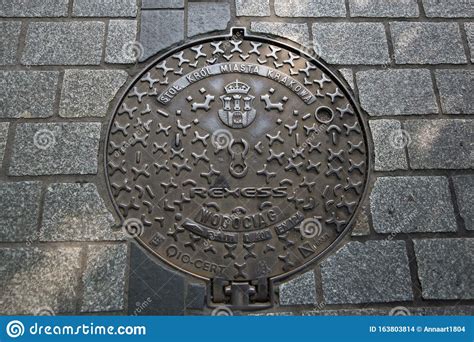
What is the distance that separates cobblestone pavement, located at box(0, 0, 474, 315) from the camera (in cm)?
302

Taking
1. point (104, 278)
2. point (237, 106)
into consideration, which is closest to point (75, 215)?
point (104, 278)

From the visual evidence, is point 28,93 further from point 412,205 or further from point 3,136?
point 412,205

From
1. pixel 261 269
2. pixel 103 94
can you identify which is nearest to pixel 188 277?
pixel 261 269

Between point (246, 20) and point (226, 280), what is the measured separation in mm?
2262

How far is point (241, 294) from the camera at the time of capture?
3.02 meters

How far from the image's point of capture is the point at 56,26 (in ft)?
12.3

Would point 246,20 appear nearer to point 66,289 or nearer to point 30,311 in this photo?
point 66,289

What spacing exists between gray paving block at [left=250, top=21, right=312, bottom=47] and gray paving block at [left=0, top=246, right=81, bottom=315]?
2.37 meters

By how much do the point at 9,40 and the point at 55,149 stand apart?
3.77 feet

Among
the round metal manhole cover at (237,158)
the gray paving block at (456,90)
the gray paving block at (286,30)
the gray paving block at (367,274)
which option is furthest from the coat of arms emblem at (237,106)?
the gray paving block at (456,90)

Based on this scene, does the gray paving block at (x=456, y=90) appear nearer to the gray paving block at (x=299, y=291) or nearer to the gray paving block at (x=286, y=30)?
the gray paving block at (x=286, y=30)

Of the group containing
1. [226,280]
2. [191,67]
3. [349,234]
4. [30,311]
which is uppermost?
[191,67]

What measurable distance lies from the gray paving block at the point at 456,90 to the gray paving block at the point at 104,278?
2.84 metres

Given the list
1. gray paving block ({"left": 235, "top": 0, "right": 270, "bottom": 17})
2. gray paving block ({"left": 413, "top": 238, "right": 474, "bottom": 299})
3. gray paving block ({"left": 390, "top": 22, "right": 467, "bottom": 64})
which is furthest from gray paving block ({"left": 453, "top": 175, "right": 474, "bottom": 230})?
gray paving block ({"left": 235, "top": 0, "right": 270, "bottom": 17})
